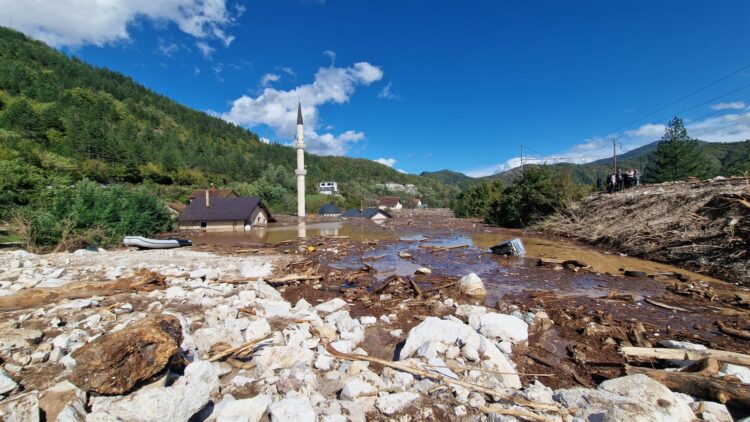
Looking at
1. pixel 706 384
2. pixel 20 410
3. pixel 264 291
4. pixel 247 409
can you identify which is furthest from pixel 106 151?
pixel 706 384

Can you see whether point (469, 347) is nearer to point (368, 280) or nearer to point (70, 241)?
point (368, 280)

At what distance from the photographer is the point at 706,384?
132 inches

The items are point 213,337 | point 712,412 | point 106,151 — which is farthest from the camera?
point 106,151

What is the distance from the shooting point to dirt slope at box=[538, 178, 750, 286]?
1080cm

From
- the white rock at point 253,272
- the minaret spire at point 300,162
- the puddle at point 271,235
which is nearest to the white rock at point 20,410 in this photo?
the white rock at point 253,272

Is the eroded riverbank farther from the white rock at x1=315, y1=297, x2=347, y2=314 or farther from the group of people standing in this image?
the group of people standing

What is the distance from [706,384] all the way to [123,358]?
640 centimetres

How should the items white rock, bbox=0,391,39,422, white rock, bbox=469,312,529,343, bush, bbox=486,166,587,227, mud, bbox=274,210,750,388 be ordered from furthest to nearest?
1. bush, bbox=486,166,587,227
2. white rock, bbox=469,312,529,343
3. mud, bbox=274,210,750,388
4. white rock, bbox=0,391,39,422

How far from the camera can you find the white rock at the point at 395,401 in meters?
3.27

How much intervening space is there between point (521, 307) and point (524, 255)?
8.50 m

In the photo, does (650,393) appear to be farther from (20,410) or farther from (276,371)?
(20,410)

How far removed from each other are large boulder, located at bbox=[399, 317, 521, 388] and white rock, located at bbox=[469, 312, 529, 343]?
65 centimetres

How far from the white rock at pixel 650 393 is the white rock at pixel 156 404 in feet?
→ 15.0

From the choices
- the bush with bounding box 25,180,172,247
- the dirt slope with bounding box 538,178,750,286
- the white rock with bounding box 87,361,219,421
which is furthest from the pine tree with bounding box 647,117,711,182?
the bush with bounding box 25,180,172,247
